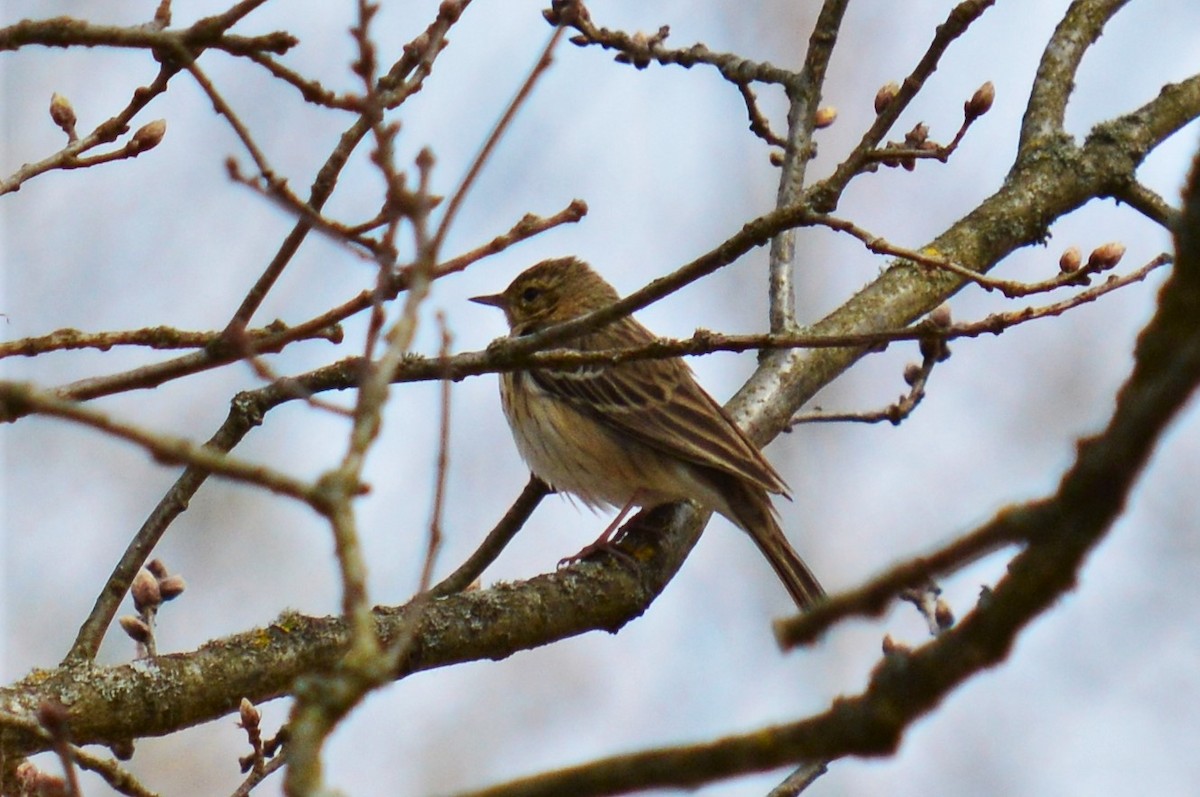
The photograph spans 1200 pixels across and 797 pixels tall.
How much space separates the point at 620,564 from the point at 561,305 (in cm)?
336

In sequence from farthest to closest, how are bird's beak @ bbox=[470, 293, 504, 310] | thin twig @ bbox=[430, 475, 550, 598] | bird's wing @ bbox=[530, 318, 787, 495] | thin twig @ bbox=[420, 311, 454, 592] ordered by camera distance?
bird's beak @ bbox=[470, 293, 504, 310] → bird's wing @ bbox=[530, 318, 787, 495] → thin twig @ bbox=[430, 475, 550, 598] → thin twig @ bbox=[420, 311, 454, 592]

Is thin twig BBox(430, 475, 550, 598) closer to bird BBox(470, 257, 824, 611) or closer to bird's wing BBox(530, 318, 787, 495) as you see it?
bird BBox(470, 257, 824, 611)

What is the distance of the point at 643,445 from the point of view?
6953 mm

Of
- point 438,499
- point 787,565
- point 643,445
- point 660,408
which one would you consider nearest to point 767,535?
point 787,565

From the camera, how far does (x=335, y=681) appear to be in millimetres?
1688

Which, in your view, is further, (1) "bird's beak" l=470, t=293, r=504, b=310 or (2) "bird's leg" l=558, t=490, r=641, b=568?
(1) "bird's beak" l=470, t=293, r=504, b=310

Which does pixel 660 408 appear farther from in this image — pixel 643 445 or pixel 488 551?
pixel 488 551

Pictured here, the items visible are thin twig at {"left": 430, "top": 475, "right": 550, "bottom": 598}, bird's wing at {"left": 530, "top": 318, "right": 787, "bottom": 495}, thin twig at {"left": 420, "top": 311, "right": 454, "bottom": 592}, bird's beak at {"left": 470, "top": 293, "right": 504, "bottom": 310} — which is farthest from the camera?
bird's beak at {"left": 470, "top": 293, "right": 504, "bottom": 310}

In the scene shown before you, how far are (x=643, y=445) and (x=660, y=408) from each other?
242mm

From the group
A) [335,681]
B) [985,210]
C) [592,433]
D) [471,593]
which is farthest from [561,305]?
[335,681]

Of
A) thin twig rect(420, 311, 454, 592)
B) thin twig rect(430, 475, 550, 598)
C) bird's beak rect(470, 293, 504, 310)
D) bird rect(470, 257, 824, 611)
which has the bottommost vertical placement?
thin twig rect(420, 311, 454, 592)

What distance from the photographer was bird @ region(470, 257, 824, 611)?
6457 mm

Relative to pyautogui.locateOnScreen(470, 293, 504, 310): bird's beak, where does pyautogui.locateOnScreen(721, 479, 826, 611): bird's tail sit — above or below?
below

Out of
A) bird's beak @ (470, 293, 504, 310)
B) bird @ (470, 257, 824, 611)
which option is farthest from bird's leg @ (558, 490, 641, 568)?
bird's beak @ (470, 293, 504, 310)
